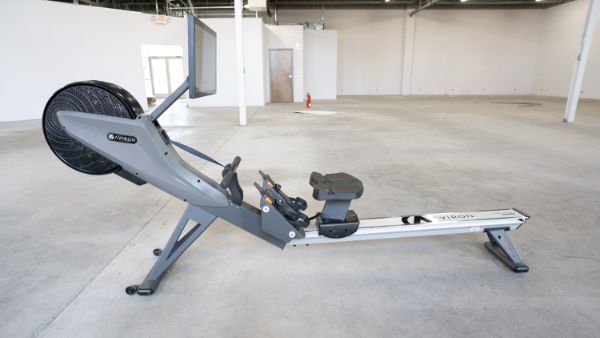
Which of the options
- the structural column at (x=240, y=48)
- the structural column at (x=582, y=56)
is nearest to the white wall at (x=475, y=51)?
the structural column at (x=582, y=56)

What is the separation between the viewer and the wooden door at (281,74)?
42.0 feet

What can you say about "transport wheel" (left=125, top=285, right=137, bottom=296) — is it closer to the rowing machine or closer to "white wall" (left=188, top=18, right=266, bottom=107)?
the rowing machine

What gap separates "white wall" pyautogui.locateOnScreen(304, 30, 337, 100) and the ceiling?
2446 millimetres

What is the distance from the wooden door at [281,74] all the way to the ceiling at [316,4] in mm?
3157

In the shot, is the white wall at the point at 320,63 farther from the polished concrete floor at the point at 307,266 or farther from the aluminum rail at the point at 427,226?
the aluminum rail at the point at 427,226

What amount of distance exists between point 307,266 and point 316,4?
616 inches

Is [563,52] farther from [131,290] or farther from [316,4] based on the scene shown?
[131,290]

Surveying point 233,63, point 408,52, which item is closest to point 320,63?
point 233,63

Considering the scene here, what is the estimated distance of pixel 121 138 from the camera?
1446 millimetres

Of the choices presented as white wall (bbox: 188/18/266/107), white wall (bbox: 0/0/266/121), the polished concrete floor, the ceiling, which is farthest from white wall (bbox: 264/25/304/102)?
the polished concrete floor

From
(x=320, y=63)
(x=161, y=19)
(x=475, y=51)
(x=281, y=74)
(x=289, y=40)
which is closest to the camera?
(x=161, y=19)

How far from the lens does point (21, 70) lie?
24.7ft

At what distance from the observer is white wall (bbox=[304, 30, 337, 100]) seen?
13.5m

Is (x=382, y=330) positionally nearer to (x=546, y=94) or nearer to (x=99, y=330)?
(x=99, y=330)
